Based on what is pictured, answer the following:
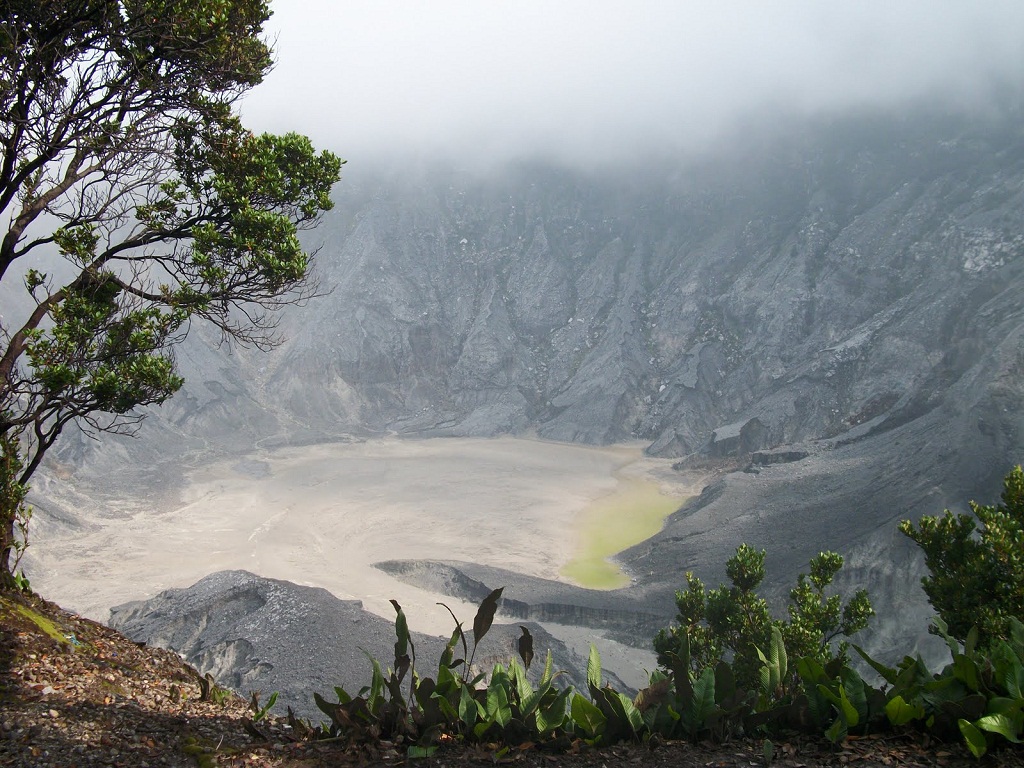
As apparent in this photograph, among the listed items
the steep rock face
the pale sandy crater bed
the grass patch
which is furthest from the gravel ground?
the steep rock face

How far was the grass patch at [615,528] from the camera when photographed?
1078 inches

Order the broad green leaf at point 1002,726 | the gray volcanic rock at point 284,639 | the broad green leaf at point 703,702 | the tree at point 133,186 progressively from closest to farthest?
the broad green leaf at point 1002,726 → the broad green leaf at point 703,702 → the tree at point 133,186 → the gray volcanic rock at point 284,639

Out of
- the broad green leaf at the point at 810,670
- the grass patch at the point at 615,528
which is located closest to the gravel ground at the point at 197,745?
the broad green leaf at the point at 810,670

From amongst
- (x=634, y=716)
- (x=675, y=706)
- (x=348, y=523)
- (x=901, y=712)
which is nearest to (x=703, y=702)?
(x=675, y=706)

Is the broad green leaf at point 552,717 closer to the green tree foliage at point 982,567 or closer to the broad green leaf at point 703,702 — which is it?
the broad green leaf at point 703,702

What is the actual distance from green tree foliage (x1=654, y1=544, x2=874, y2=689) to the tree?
6.96 meters

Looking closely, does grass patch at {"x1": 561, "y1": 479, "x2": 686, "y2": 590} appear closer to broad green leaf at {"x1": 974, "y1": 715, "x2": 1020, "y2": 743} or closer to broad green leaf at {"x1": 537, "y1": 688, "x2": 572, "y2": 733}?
broad green leaf at {"x1": 537, "y1": 688, "x2": 572, "y2": 733}

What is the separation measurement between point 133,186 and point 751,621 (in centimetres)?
1006

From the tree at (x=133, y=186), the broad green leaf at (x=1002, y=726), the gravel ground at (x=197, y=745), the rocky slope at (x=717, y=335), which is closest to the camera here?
the broad green leaf at (x=1002, y=726)

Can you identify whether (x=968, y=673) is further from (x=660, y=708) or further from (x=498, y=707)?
(x=498, y=707)

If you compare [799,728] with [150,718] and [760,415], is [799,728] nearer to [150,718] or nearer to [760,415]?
[150,718]

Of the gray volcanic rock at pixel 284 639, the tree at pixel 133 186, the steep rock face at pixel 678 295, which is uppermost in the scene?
the steep rock face at pixel 678 295

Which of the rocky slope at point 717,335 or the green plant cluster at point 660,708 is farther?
the rocky slope at point 717,335

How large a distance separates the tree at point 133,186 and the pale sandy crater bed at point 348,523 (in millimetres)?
17632
